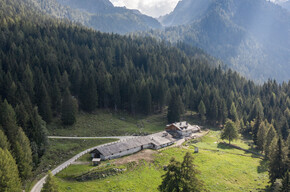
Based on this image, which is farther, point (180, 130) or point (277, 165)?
point (180, 130)

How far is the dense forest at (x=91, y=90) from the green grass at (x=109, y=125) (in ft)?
13.9

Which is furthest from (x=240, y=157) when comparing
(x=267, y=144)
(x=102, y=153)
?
(x=102, y=153)

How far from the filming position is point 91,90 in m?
97.8

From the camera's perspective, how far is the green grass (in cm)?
7650

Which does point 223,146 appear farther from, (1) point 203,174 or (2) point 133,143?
(2) point 133,143

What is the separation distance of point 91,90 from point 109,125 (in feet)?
65.0

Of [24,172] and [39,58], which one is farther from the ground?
[39,58]

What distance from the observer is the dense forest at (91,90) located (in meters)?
53.0

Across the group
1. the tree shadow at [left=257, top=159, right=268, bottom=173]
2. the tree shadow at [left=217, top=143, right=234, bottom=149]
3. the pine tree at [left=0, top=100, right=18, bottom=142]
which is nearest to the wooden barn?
the tree shadow at [left=217, top=143, right=234, bottom=149]

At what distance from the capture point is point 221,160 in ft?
207

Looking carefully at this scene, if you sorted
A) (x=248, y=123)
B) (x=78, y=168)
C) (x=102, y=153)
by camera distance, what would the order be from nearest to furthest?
(x=78, y=168) < (x=102, y=153) < (x=248, y=123)

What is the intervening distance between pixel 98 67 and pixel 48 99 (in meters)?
58.2

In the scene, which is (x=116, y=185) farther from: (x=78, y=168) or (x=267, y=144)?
(x=267, y=144)

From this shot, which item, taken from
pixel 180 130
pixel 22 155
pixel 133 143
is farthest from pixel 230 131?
pixel 22 155
